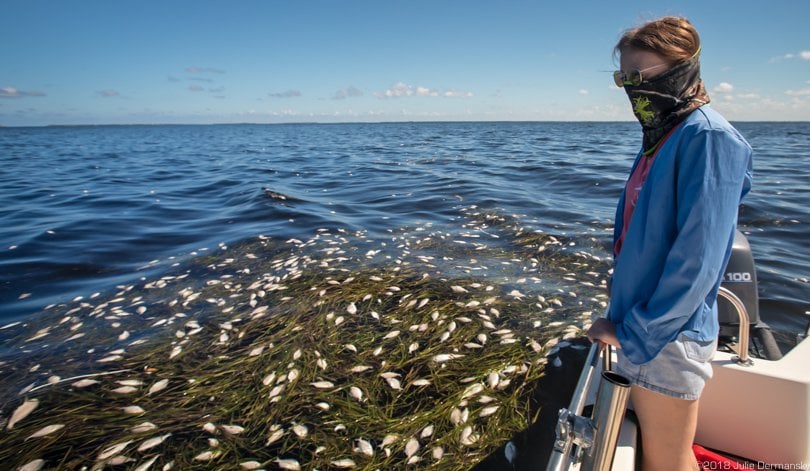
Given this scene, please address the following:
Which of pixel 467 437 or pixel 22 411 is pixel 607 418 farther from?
pixel 22 411

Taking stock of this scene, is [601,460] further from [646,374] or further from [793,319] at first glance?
[793,319]

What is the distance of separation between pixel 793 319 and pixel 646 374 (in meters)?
8.01

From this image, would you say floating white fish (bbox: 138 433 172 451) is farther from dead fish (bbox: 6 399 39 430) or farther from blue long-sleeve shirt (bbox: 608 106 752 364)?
blue long-sleeve shirt (bbox: 608 106 752 364)

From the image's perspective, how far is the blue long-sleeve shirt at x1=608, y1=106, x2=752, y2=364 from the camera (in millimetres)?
2289

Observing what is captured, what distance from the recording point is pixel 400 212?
643 inches

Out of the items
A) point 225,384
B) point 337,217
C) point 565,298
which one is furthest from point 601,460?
point 337,217

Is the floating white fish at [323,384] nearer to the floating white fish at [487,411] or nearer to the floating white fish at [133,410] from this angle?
the floating white fish at [487,411]

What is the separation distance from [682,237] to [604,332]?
924 millimetres

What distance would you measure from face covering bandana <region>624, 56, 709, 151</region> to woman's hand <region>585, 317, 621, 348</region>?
57.2 inches

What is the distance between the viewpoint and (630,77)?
2891 millimetres

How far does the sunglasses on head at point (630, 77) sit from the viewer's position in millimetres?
2815

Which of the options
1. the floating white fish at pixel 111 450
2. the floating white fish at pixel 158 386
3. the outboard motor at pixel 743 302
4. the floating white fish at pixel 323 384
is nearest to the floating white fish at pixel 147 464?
the floating white fish at pixel 111 450

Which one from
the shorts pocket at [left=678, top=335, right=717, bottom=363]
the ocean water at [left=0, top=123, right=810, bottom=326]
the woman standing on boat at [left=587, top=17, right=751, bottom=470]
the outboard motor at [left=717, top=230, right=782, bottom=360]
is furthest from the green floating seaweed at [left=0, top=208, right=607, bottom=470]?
the shorts pocket at [left=678, top=335, right=717, bottom=363]

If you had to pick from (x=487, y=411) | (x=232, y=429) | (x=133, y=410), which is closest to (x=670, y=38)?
(x=487, y=411)
